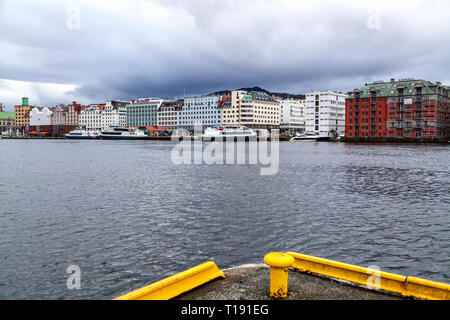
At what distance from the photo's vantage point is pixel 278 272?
7348 mm

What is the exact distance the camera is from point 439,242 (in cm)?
1488

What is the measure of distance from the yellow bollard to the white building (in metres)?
188

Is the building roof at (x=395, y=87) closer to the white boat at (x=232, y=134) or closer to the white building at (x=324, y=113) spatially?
the white building at (x=324, y=113)

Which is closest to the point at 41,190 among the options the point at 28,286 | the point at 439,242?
the point at 28,286

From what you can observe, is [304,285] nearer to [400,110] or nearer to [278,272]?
[278,272]

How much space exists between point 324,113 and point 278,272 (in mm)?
191034

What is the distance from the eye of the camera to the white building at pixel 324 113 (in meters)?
189

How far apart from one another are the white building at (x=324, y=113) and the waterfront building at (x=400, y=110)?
32.7 meters

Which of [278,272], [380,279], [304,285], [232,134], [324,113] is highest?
[324,113]

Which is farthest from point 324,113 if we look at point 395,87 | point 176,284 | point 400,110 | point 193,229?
point 176,284

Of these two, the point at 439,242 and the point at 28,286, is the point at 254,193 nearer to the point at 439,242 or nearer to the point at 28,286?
the point at 439,242

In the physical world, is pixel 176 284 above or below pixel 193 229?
above

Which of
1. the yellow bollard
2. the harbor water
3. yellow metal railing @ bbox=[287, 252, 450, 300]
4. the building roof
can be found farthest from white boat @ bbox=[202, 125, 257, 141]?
the yellow bollard

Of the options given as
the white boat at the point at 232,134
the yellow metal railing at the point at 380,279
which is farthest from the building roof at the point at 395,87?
the yellow metal railing at the point at 380,279
